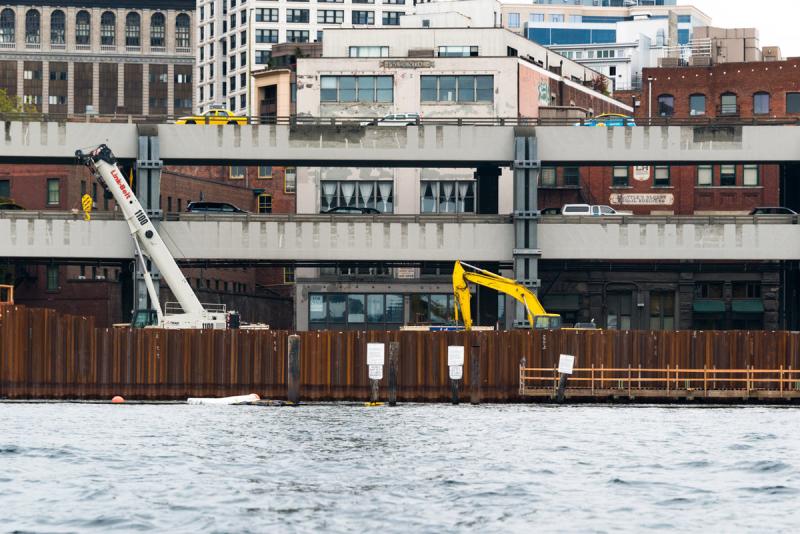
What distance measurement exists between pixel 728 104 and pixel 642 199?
1825 cm

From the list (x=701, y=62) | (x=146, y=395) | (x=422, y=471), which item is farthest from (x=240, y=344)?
(x=701, y=62)

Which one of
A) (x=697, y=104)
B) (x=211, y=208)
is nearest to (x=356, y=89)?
(x=211, y=208)

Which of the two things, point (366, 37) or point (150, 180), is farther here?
point (366, 37)

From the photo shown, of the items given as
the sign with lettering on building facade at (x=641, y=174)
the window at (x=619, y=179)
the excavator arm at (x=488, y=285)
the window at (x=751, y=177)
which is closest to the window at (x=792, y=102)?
the window at (x=751, y=177)

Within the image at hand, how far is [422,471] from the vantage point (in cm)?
4169

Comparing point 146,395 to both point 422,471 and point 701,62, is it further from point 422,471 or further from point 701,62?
point 701,62

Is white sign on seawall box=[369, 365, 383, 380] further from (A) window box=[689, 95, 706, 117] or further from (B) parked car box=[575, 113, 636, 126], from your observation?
(A) window box=[689, 95, 706, 117]

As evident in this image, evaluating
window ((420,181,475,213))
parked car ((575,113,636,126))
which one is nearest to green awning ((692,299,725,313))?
parked car ((575,113,636,126))

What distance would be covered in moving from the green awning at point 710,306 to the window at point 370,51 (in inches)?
1188

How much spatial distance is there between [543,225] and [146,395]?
97.3 ft

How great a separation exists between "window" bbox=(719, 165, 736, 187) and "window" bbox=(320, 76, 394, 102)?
25922 millimetres

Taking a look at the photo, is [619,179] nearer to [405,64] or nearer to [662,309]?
[662,309]

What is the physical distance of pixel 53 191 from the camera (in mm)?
108750

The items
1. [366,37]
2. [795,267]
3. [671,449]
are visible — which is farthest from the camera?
[366,37]
